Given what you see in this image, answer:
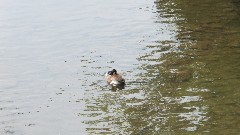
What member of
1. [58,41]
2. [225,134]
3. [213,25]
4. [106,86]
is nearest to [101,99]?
[106,86]

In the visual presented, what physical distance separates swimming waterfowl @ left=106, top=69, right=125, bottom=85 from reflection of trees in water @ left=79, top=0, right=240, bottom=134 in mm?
395

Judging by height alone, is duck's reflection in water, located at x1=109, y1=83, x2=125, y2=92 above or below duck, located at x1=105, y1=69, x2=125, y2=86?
below

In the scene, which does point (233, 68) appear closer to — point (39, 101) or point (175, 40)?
point (175, 40)

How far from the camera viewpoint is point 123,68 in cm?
2300

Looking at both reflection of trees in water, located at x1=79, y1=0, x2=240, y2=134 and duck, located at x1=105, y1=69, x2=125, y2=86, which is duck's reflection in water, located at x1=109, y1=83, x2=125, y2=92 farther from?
reflection of trees in water, located at x1=79, y1=0, x2=240, y2=134

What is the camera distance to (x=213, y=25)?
2903cm

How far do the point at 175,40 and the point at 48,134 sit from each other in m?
11.7

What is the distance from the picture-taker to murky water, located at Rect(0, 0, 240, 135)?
686 inches

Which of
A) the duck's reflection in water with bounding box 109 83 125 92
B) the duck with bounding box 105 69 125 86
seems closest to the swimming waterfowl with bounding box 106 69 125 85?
the duck with bounding box 105 69 125 86

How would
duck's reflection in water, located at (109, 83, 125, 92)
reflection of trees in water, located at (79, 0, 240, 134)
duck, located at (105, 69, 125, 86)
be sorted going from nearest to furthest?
reflection of trees in water, located at (79, 0, 240, 134)
duck, located at (105, 69, 125, 86)
duck's reflection in water, located at (109, 83, 125, 92)

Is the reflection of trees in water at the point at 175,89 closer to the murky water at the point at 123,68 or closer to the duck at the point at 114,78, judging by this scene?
the murky water at the point at 123,68

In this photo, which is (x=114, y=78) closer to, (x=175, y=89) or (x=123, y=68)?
(x=175, y=89)

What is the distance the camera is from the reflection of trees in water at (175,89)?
A: 16922 millimetres

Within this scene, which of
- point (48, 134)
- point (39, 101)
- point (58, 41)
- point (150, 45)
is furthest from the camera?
point (58, 41)
